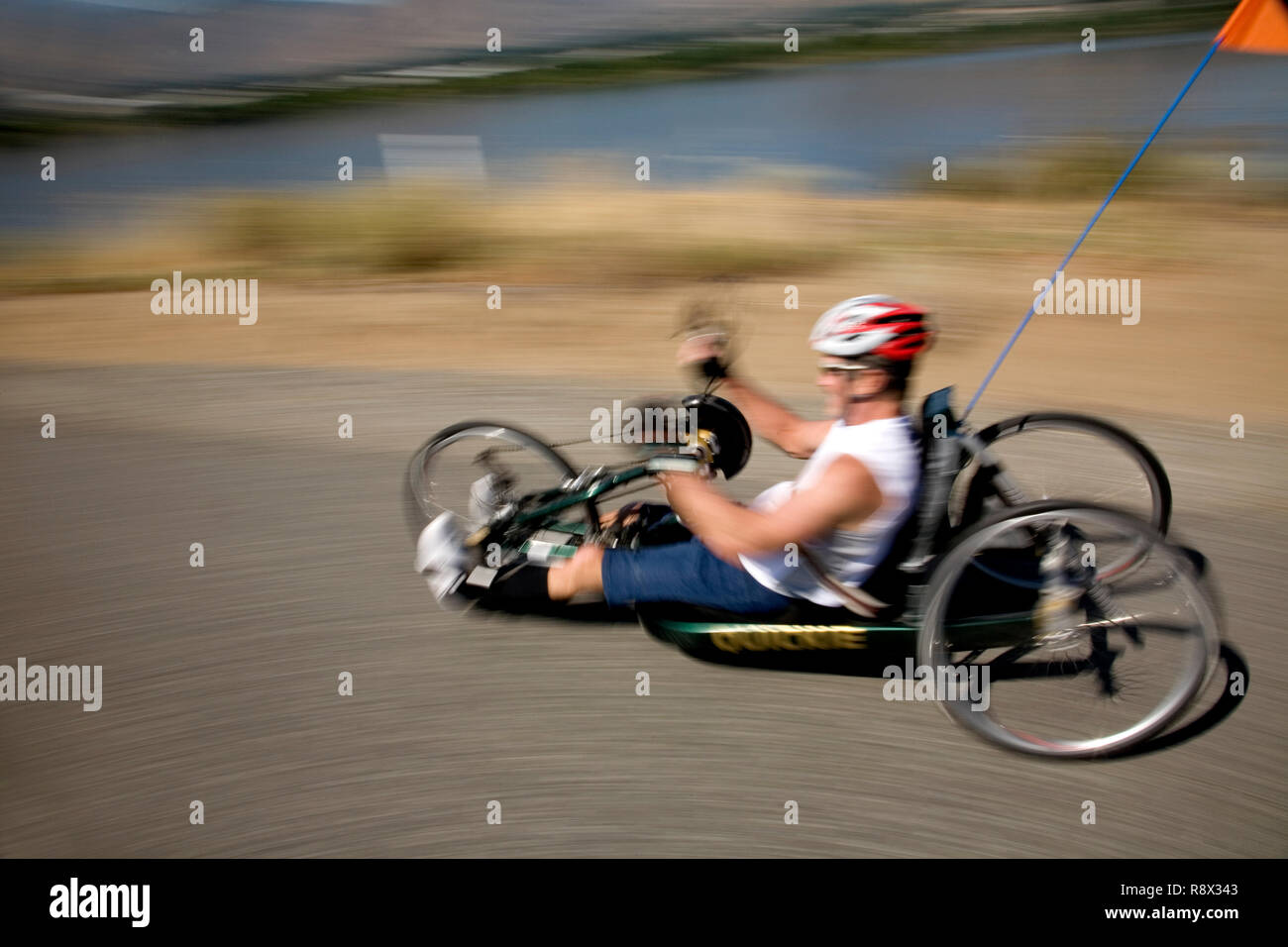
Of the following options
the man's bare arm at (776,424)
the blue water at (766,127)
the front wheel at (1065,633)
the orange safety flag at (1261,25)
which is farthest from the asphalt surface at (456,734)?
the blue water at (766,127)

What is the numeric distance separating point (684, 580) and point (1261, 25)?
9.90ft

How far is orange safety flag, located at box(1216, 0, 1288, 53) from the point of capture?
3965 mm

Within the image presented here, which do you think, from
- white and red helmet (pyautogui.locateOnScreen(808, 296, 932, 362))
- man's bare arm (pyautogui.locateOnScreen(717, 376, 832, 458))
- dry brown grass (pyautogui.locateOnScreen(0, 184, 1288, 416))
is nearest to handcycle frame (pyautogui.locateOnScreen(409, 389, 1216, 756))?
white and red helmet (pyautogui.locateOnScreen(808, 296, 932, 362))

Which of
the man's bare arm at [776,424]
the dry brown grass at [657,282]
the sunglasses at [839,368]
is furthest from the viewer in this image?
the dry brown grass at [657,282]

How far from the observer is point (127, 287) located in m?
9.52

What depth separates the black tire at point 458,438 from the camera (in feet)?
13.7

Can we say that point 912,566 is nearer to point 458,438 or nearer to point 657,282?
point 458,438

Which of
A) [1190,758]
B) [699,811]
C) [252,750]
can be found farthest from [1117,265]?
[252,750]

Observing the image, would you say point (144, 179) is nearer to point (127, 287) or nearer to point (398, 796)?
point (127, 287)

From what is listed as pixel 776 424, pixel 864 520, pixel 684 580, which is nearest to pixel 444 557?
pixel 684 580

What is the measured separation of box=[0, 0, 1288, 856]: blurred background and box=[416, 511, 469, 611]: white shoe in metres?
0.25

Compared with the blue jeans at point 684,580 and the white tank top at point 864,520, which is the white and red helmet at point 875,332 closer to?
the white tank top at point 864,520

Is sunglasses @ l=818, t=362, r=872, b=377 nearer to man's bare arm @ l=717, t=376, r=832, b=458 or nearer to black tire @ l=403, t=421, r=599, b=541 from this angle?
man's bare arm @ l=717, t=376, r=832, b=458

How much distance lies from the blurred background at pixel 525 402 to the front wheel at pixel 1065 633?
17 centimetres
